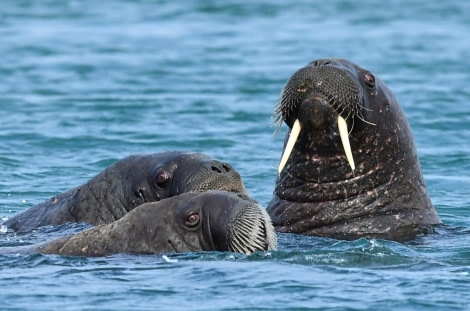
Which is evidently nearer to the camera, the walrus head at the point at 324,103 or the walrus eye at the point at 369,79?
the walrus head at the point at 324,103

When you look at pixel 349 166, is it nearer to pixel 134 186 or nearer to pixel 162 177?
pixel 162 177

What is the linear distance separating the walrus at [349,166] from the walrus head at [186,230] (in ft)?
6.11

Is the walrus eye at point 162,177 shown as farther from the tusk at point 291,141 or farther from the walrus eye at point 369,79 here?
the walrus eye at point 369,79

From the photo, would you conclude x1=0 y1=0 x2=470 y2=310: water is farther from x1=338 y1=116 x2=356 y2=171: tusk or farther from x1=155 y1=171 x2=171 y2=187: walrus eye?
x1=155 y1=171 x2=171 y2=187: walrus eye

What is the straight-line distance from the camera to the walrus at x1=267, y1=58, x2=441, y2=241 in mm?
12070

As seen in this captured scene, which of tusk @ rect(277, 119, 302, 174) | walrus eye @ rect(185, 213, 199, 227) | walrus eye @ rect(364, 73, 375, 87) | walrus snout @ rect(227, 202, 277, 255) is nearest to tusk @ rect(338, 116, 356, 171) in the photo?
tusk @ rect(277, 119, 302, 174)

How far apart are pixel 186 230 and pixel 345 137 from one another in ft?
7.17

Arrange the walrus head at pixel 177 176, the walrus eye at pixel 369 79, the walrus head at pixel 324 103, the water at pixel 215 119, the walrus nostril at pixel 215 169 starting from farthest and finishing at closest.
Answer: the walrus eye at pixel 369 79 < the walrus head at pixel 324 103 < the walrus nostril at pixel 215 169 < the walrus head at pixel 177 176 < the water at pixel 215 119

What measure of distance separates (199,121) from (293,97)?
9.50 meters

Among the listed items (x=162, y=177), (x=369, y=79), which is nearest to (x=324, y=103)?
(x=369, y=79)

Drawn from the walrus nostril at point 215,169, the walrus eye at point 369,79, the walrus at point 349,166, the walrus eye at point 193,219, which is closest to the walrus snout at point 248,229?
the walrus eye at point 193,219

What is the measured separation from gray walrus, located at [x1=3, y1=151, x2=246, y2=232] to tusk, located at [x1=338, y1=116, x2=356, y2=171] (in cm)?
101

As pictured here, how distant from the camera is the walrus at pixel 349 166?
39.6 feet

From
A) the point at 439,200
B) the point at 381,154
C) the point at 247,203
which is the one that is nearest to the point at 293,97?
the point at 381,154
